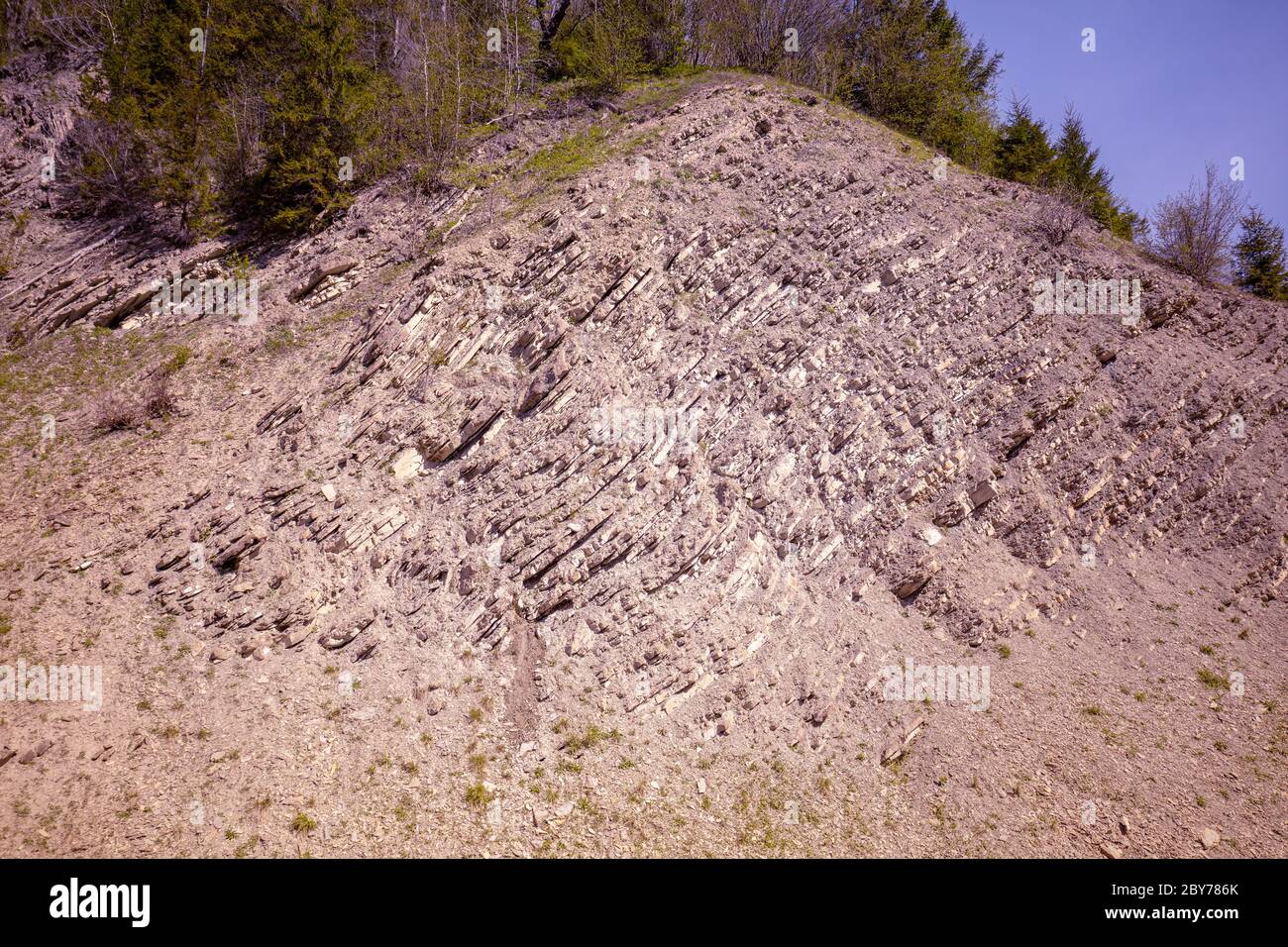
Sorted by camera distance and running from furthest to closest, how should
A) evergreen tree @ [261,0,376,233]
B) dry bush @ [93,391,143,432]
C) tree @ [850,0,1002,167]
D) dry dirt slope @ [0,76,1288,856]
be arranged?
tree @ [850,0,1002,167], evergreen tree @ [261,0,376,233], dry bush @ [93,391,143,432], dry dirt slope @ [0,76,1288,856]

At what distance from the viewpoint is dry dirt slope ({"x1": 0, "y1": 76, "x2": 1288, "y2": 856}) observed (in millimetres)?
10617

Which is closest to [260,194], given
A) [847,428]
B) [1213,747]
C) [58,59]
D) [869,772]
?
[58,59]

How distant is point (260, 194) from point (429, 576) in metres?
15.9

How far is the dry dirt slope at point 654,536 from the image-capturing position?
1062cm

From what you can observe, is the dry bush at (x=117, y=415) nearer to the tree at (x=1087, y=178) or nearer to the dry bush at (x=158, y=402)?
the dry bush at (x=158, y=402)

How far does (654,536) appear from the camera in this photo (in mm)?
13328

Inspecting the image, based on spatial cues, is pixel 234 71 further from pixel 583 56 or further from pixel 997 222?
pixel 997 222

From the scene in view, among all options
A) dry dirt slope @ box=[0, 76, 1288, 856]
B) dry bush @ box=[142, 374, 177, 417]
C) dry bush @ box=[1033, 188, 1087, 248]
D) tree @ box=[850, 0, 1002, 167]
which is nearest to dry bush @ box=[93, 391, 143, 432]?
dry bush @ box=[142, 374, 177, 417]

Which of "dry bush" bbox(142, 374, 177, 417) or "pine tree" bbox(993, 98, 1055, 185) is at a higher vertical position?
"pine tree" bbox(993, 98, 1055, 185)

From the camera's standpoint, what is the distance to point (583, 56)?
26.8 metres

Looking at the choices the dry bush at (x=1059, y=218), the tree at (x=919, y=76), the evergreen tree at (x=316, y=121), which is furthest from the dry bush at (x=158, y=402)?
the tree at (x=919, y=76)

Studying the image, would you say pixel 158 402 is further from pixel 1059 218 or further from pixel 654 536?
pixel 1059 218

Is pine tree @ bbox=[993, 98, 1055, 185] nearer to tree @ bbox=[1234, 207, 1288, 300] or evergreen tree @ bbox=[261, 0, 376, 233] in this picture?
tree @ bbox=[1234, 207, 1288, 300]

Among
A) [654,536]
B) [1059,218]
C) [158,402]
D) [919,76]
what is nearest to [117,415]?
[158,402]
